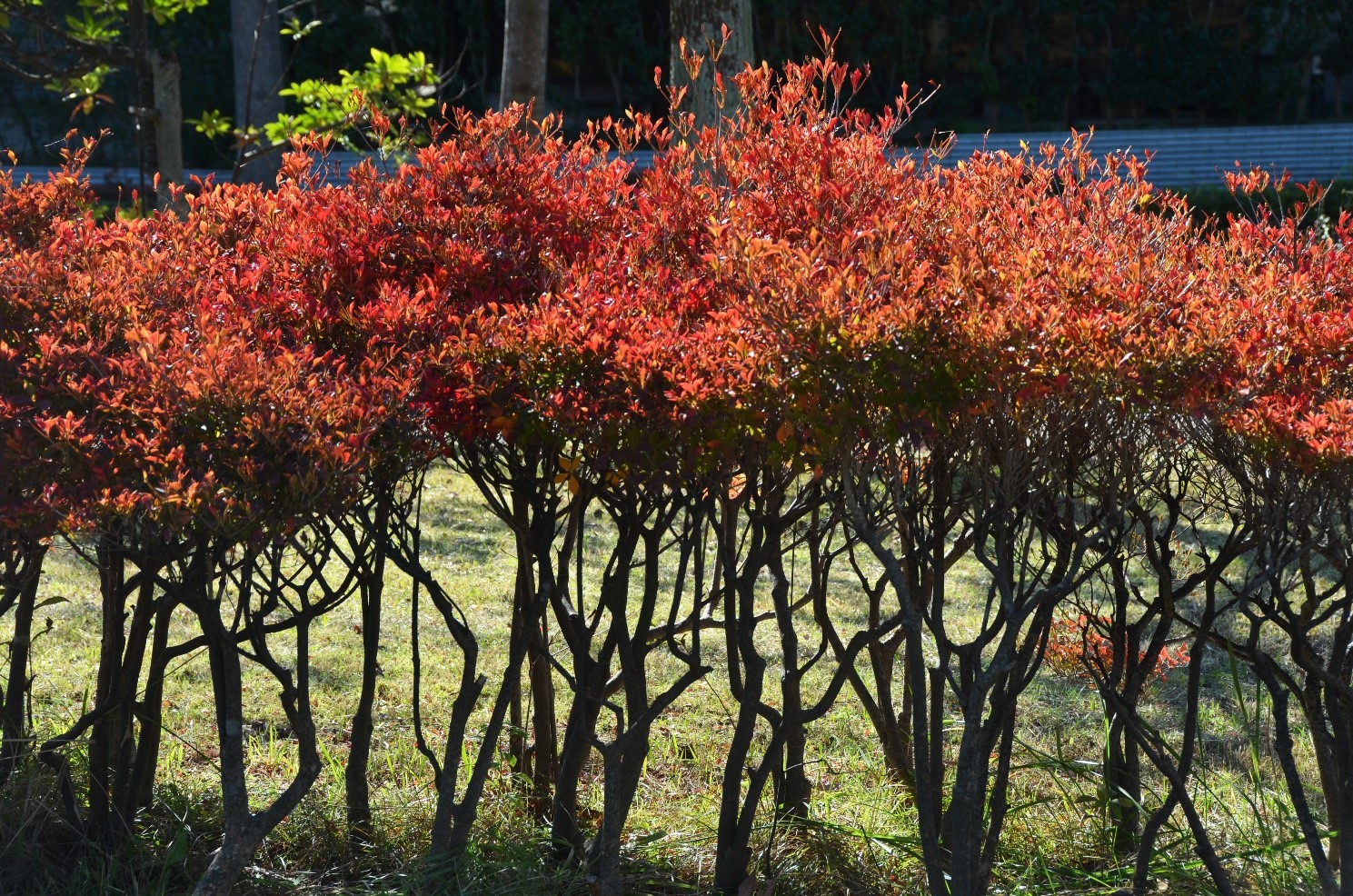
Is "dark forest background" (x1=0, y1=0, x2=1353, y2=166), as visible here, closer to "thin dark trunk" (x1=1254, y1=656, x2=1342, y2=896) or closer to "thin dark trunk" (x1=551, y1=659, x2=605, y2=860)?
"thin dark trunk" (x1=551, y1=659, x2=605, y2=860)

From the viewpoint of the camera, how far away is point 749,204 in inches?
124

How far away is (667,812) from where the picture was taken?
13.0 feet

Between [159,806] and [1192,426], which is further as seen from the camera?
[159,806]

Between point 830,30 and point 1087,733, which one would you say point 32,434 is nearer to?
point 1087,733

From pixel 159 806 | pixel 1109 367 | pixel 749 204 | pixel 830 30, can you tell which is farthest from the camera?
pixel 830 30

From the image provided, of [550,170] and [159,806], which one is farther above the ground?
[550,170]

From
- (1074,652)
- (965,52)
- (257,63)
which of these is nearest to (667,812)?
(1074,652)

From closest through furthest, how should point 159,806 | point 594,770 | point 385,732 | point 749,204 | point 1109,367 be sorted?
point 1109,367
point 749,204
point 159,806
point 594,770
point 385,732

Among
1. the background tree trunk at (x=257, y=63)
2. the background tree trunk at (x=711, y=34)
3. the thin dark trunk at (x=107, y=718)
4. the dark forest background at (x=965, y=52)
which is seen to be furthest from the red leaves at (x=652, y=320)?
the dark forest background at (x=965, y=52)

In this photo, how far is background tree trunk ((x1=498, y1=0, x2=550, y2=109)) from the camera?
666 cm

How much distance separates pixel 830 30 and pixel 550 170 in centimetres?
1639

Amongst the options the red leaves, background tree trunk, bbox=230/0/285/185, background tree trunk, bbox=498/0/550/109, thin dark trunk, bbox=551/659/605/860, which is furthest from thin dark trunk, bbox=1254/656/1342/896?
background tree trunk, bbox=230/0/285/185

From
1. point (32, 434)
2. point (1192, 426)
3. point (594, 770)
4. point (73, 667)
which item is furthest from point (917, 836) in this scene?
point (73, 667)

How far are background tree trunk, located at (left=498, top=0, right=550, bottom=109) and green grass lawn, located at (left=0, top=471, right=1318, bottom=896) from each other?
9.86ft
